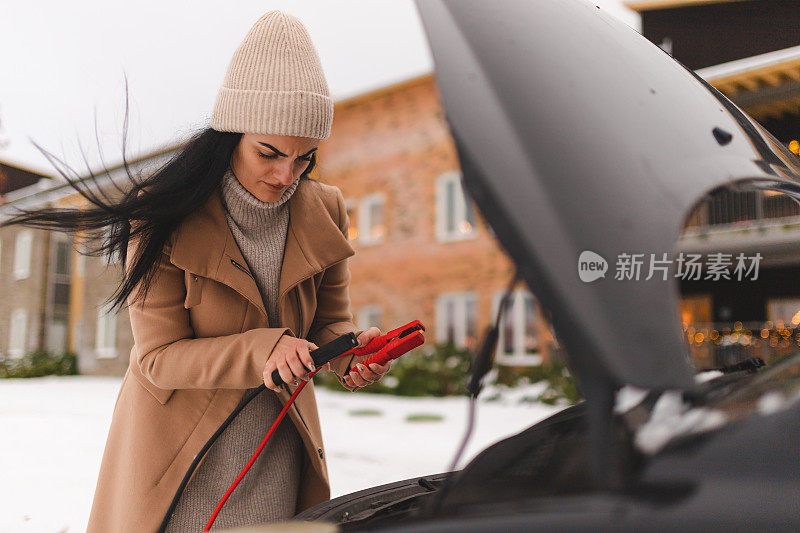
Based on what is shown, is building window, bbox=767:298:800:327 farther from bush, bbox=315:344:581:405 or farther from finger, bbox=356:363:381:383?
finger, bbox=356:363:381:383

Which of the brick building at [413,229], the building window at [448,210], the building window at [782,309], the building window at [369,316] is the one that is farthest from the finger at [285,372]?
the building window at [782,309]

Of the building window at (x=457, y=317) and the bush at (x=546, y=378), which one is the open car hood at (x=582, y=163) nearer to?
the bush at (x=546, y=378)

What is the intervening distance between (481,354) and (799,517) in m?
0.34

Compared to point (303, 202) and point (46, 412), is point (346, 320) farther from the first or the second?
point (46, 412)

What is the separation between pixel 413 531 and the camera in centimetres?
59

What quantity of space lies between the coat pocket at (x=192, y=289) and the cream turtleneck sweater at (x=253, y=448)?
0.13 meters

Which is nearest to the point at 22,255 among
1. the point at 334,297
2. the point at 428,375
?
the point at 428,375

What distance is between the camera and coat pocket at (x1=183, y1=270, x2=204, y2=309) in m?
1.31

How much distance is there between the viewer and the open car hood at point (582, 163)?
1.90 ft

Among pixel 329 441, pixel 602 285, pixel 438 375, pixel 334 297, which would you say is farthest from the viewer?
pixel 438 375

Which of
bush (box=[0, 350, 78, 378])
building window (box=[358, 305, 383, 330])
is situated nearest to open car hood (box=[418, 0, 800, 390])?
building window (box=[358, 305, 383, 330])

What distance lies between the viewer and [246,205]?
141 cm

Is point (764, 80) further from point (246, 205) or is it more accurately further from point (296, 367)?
point (296, 367)

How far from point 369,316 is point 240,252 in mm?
12621
